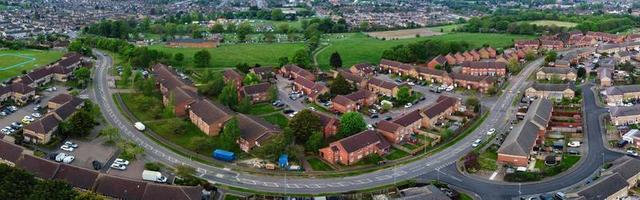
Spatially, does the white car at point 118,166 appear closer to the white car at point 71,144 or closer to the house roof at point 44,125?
the white car at point 71,144

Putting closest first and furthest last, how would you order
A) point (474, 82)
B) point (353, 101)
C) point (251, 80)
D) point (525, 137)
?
1. point (525, 137)
2. point (353, 101)
3. point (251, 80)
4. point (474, 82)

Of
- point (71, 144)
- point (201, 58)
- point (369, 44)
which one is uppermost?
point (71, 144)

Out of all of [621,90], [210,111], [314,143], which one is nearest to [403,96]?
[314,143]

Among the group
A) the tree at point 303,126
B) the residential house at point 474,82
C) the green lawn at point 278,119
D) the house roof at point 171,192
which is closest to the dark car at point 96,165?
the house roof at point 171,192

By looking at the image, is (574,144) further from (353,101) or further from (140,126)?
(140,126)

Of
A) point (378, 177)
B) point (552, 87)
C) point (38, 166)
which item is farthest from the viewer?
point (552, 87)

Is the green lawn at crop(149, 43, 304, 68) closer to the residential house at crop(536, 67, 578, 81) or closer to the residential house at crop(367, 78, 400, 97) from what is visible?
the residential house at crop(367, 78, 400, 97)
